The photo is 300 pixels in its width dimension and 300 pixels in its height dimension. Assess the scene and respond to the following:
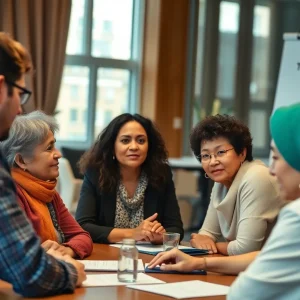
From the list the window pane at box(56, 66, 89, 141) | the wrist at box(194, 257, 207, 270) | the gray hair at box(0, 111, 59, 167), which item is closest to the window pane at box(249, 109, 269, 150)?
the window pane at box(56, 66, 89, 141)

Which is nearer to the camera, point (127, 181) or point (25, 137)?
point (25, 137)

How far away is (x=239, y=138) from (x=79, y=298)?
1344 millimetres

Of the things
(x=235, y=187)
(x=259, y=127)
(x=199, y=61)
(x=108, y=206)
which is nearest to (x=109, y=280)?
(x=235, y=187)

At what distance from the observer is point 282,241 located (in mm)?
1664

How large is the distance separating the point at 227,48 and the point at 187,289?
7471 mm

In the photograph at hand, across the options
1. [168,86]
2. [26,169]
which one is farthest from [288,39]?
[26,169]

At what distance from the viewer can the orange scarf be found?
2.83 meters

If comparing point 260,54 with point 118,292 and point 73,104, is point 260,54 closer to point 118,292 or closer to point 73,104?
point 73,104

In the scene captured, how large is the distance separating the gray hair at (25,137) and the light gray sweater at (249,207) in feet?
2.77

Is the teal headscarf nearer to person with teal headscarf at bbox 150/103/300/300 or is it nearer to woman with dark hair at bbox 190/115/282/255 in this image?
person with teal headscarf at bbox 150/103/300/300

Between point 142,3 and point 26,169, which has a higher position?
point 142,3

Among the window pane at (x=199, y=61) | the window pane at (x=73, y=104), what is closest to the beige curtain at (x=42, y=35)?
the window pane at (x=73, y=104)

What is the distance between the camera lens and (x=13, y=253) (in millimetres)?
1838

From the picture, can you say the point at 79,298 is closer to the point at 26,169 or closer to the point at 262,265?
the point at 262,265
